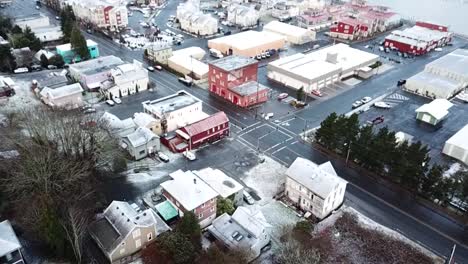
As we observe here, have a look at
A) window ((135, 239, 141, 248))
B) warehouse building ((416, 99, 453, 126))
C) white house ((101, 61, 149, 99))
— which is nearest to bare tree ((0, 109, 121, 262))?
window ((135, 239, 141, 248))

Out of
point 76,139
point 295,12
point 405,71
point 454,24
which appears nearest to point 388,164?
point 76,139

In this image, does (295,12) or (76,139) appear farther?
(295,12)

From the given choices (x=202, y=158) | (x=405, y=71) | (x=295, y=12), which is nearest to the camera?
(x=202, y=158)

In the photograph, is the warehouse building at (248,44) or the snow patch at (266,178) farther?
the warehouse building at (248,44)

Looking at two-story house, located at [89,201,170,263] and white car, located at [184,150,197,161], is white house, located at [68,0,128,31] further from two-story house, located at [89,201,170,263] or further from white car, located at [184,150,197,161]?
two-story house, located at [89,201,170,263]

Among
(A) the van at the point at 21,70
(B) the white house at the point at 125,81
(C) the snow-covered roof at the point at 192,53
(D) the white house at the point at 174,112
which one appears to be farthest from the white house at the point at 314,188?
(A) the van at the point at 21,70

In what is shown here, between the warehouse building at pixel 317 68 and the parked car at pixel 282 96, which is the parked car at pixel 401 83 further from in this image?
the parked car at pixel 282 96

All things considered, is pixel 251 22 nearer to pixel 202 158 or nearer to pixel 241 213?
pixel 202 158
